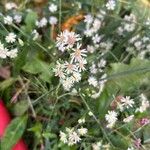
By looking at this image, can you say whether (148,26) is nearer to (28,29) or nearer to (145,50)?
(145,50)

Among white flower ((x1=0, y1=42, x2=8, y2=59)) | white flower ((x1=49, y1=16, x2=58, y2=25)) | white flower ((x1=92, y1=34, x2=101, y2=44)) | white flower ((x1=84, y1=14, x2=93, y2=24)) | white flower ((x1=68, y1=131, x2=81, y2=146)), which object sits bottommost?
white flower ((x1=68, y1=131, x2=81, y2=146))

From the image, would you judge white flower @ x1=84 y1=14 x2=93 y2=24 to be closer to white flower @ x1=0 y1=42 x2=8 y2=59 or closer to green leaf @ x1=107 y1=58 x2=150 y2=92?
green leaf @ x1=107 y1=58 x2=150 y2=92

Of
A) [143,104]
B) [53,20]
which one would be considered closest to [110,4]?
[53,20]

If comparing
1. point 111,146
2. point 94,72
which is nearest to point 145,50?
point 94,72

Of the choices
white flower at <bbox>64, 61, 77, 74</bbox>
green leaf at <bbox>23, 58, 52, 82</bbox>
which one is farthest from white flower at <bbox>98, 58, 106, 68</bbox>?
white flower at <bbox>64, 61, 77, 74</bbox>

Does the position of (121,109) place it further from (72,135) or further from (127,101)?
(72,135)

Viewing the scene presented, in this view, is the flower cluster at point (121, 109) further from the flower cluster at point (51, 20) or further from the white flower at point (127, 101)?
the flower cluster at point (51, 20)
